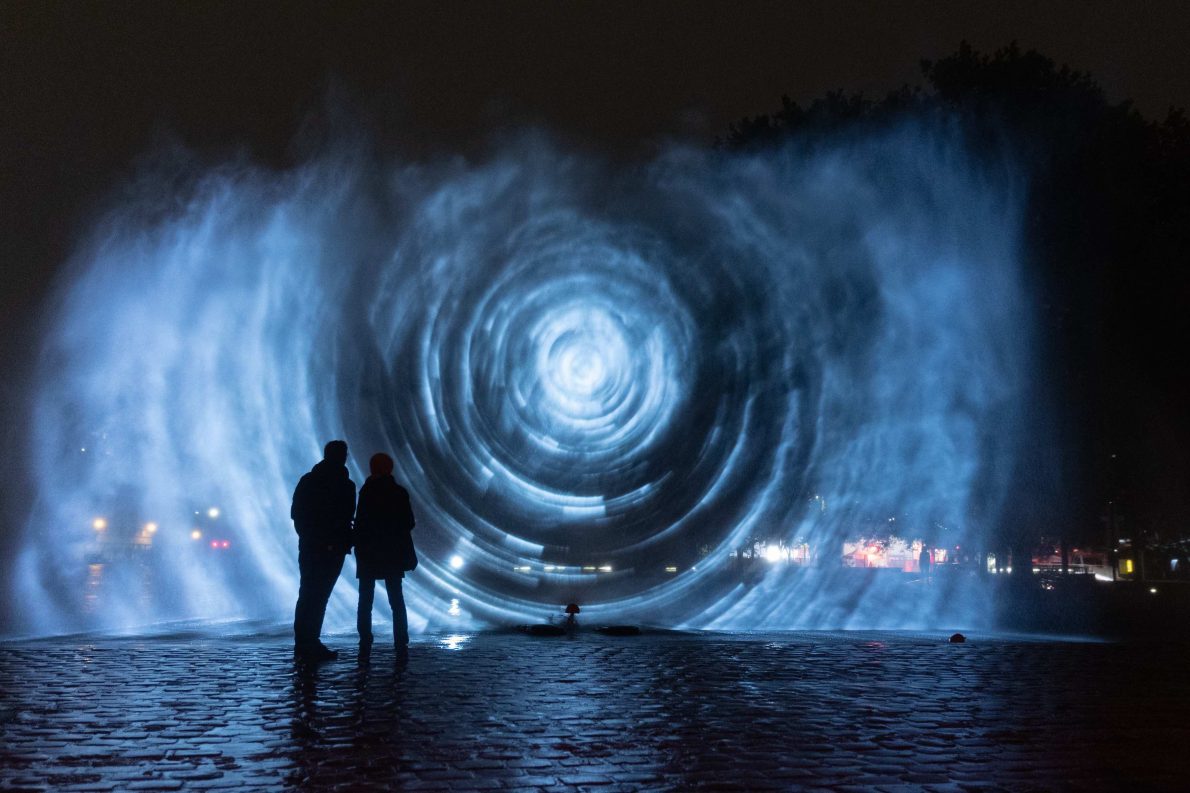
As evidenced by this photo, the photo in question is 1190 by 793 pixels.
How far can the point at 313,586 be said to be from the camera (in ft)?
36.8

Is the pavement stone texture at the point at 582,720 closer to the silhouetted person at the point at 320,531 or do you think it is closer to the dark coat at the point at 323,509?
the silhouetted person at the point at 320,531

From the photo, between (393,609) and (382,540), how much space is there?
0.70 metres

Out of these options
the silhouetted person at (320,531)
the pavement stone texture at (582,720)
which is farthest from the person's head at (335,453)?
the pavement stone texture at (582,720)

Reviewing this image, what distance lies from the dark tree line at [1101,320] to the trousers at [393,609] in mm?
16013

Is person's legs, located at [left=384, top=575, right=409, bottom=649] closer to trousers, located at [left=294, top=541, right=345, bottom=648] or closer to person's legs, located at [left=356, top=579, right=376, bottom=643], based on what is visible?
person's legs, located at [left=356, top=579, right=376, bottom=643]

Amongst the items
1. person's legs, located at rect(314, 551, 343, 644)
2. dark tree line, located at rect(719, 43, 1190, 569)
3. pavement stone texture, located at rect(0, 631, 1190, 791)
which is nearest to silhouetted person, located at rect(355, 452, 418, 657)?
person's legs, located at rect(314, 551, 343, 644)

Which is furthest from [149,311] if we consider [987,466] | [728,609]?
[987,466]

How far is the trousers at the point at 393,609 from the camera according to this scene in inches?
449

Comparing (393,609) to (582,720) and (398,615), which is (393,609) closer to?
(398,615)

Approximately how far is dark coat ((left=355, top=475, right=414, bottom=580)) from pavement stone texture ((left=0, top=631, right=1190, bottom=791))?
2.75 ft

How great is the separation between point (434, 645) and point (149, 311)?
44.8 ft

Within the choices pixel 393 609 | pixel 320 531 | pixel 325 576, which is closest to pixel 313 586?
pixel 325 576

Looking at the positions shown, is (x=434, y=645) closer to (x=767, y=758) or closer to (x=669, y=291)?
(x=767, y=758)

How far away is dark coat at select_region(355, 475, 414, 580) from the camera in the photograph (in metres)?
11.7
